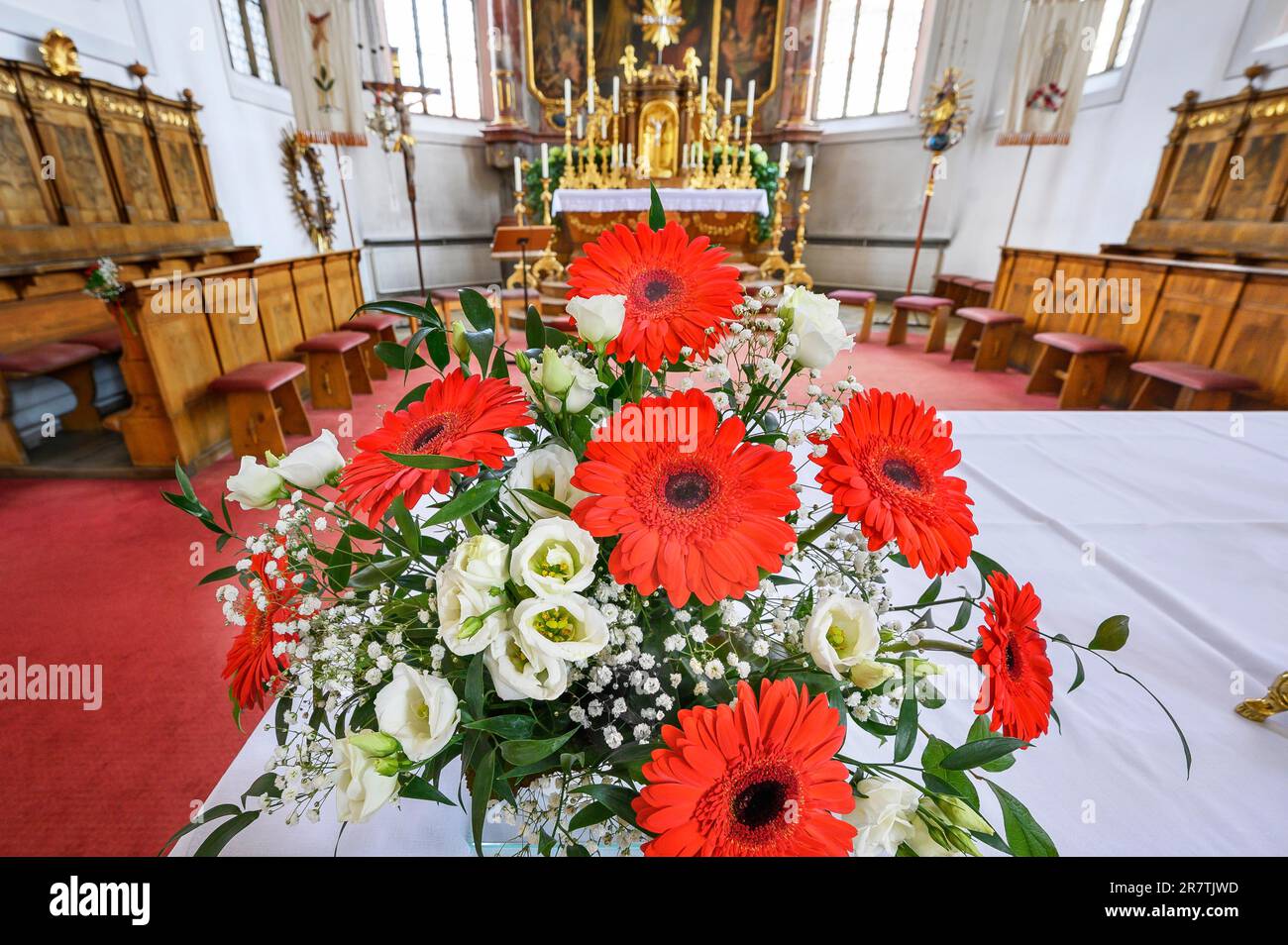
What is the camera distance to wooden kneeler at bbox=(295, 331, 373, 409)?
4695 millimetres

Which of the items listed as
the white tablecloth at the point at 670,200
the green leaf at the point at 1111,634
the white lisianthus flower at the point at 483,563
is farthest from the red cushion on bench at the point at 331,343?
the green leaf at the point at 1111,634

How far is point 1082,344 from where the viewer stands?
471 cm

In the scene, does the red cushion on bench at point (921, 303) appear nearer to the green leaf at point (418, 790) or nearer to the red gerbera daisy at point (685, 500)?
the red gerbera daisy at point (685, 500)

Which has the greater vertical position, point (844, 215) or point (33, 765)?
point (844, 215)

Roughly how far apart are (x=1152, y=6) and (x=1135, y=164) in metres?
1.52

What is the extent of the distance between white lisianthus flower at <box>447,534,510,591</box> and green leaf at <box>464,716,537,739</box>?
4.4 inches

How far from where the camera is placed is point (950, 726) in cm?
86

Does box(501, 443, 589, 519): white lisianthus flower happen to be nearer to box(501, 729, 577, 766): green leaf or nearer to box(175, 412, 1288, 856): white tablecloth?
box(501, 729, 577, 766): green leaf

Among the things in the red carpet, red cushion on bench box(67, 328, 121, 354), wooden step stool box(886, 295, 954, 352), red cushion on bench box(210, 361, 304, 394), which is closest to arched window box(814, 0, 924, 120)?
wooden step stool box(886, 295, 954, 352)

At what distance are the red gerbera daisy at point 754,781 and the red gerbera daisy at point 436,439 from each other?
248 mm

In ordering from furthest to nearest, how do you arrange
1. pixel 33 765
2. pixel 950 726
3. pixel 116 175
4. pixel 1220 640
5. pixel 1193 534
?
1. pixel 116 175
2. pixel 33 765
3. pixel 1193 534
4. pixel 1220 640
5. pixel 950 726

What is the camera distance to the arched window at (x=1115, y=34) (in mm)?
6496
